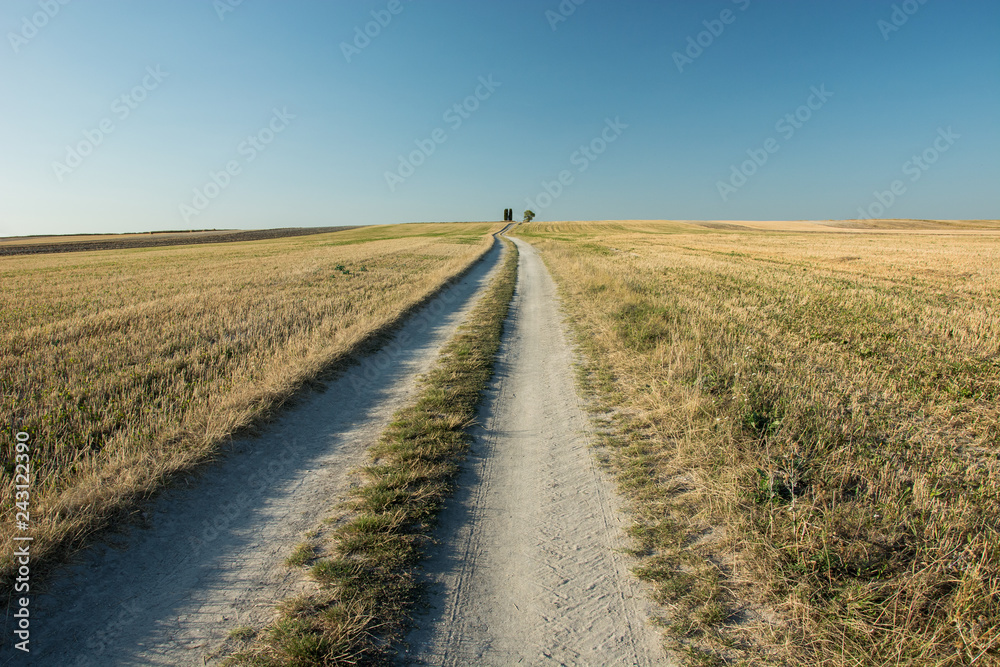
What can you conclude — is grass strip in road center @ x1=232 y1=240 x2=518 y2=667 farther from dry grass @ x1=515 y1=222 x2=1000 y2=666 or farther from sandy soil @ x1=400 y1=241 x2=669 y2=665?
dry grass @ x1=515 y1=222 x2=1000 y2=666

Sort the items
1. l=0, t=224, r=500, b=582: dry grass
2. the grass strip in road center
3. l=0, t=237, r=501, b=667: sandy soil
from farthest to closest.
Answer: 1. l=0, t=224, r=500, b=582: dry grass
2. l=0, t=237, r=501, b=667: sandy soil
3. the grass strip in road center

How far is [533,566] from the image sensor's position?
3459mm

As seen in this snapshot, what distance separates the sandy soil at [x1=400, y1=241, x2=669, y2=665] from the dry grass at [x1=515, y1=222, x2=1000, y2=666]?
319mm

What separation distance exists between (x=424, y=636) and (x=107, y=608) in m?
2.21

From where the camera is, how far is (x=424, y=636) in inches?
111

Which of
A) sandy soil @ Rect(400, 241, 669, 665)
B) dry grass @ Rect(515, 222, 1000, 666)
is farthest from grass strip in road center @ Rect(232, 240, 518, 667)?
dry grass @ Rect(515, 222, 1000, 666)

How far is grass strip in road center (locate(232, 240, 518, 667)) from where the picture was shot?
266 centimetres

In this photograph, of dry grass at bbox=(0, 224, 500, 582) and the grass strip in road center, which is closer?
the grass strip in road center

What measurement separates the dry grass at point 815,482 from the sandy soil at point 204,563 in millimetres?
2959

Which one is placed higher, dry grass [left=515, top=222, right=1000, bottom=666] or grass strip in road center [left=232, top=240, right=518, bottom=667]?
dry grass [left=515, top=222, right=1000, bottom=666]

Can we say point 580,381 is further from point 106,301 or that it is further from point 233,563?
point 106,301

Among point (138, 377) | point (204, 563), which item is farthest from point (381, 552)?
point (138, 377)

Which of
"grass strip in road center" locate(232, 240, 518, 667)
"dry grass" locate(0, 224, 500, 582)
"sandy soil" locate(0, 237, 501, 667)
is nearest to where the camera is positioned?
"grass strip in road center" locate(232, 240, 518, 667)

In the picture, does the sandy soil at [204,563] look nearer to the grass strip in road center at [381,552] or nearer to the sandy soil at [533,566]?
the grass strip in road center at [381,552]
